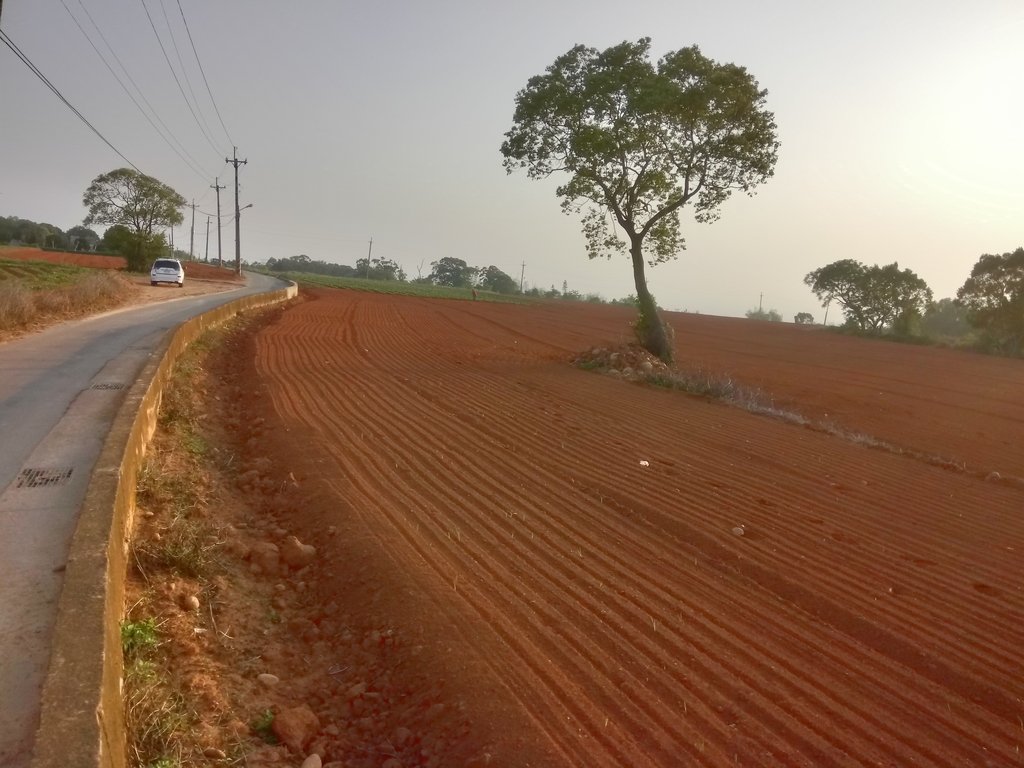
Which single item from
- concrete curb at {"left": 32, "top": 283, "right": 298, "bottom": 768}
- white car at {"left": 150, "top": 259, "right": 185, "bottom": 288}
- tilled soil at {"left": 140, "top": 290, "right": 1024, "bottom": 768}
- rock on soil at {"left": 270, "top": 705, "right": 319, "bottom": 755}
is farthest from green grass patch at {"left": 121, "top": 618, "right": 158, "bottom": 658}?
white car at {"left": 150, "top": 259, "right": 185, "bottom": 288}

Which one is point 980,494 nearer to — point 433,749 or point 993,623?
point 993,623

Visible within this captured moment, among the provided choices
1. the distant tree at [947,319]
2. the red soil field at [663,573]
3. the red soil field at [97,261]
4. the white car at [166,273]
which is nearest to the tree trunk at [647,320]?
the red soil field at [663,573]

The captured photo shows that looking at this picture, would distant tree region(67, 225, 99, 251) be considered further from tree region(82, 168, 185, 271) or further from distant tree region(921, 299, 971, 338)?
distant tree region(921, 299, 971, 338)

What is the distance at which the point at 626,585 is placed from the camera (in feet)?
19.2

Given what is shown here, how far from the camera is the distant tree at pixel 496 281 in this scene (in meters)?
118

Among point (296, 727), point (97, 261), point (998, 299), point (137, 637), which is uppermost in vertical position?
point (998, 299)

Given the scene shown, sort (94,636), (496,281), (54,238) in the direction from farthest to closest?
(496,281)
(54,238)
(94,636)

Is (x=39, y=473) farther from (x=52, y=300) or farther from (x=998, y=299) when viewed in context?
(x=998, y=299)

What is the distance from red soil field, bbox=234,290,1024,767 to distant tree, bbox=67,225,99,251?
82.9 meters

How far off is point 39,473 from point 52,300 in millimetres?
16091

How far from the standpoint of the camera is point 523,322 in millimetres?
40750

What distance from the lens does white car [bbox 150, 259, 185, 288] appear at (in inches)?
1606

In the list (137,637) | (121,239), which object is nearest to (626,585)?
(137,637)

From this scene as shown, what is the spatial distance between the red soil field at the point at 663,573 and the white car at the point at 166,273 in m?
30.2
